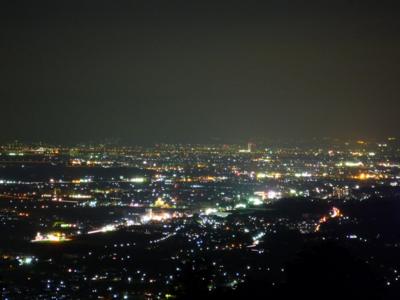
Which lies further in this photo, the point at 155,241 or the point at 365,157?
the point at 365,157

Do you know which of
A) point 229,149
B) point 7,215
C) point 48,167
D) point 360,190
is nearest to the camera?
point 7,215

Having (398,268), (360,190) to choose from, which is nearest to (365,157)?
(360,190)

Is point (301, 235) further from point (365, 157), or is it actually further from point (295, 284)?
point (365, 157)

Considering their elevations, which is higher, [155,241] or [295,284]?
[295,284]

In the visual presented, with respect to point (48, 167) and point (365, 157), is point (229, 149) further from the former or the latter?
point (48, 167)

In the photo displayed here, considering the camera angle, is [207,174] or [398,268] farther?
[207,174]

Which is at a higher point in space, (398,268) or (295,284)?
(295,284)

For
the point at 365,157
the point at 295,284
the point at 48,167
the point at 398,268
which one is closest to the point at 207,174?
the point at 48,167

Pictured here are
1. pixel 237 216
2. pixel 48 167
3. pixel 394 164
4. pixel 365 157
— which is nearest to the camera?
pixel 237 216

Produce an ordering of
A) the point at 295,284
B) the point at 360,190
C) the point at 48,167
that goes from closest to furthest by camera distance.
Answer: the point at 295,284, the point at 360,190, the point at 48,167
